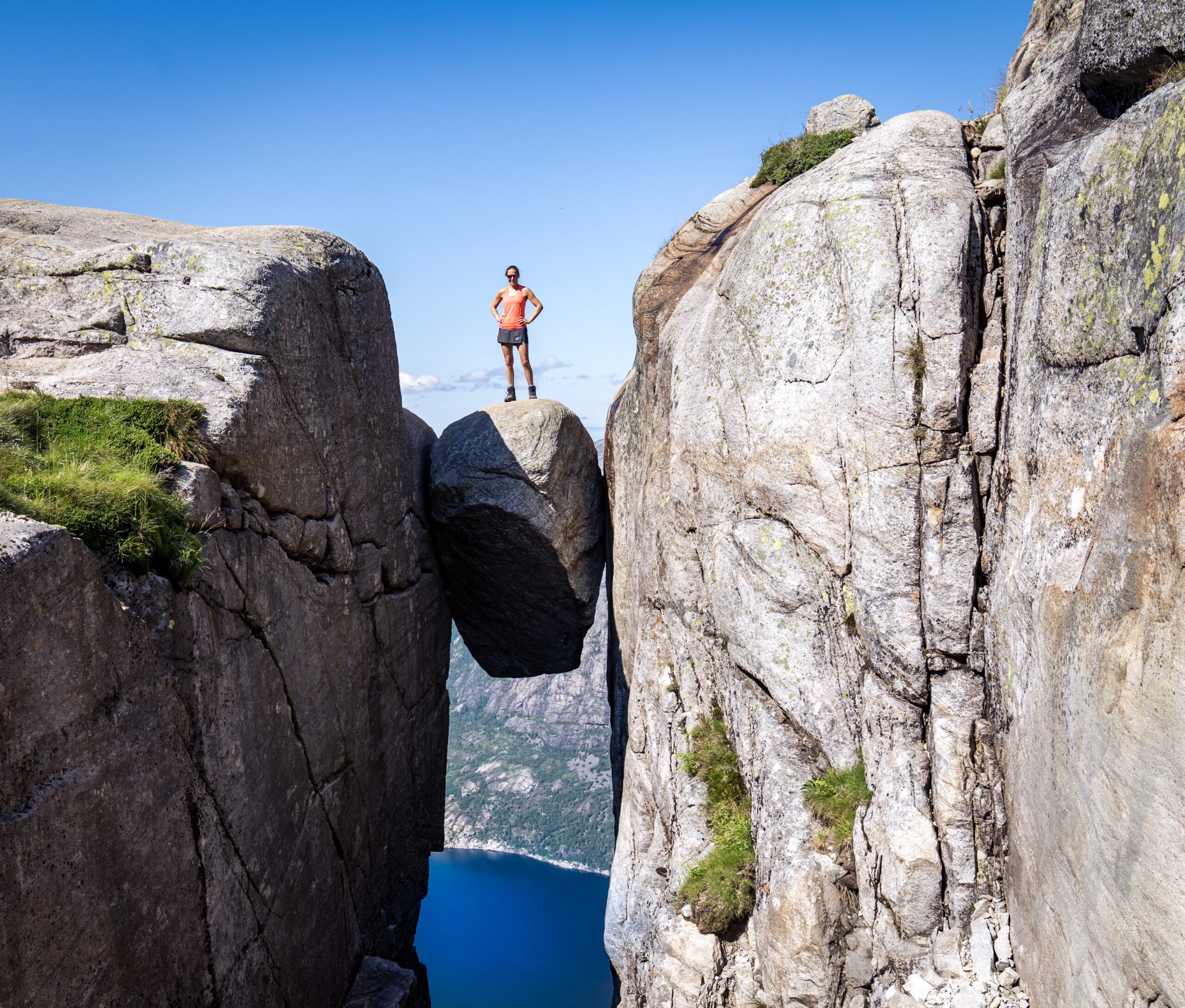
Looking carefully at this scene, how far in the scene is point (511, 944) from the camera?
5128 cm

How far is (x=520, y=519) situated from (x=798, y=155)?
9.69 meters

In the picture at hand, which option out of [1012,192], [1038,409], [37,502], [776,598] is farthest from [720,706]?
[37,502]

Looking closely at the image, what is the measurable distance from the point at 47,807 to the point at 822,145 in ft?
52.6

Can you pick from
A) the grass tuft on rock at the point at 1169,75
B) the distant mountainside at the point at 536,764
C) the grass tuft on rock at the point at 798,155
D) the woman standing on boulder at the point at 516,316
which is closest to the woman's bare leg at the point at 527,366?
the woman standing on boulder at the point at 516,316

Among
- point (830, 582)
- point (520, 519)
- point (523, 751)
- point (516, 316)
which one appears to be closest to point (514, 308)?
point (516, 316)

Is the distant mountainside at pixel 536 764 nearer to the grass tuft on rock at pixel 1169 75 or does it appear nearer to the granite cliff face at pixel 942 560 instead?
the granite cliff face at pixel 942 560

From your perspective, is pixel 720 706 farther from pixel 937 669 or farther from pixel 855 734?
pixel 937 669

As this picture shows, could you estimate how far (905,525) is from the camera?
11.2 meters

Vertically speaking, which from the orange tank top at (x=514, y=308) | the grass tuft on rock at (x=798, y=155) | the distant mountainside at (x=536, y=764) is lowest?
the distant mountainside at (x=536, y=764)

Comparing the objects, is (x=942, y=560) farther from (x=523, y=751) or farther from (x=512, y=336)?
(x=523, y=751)

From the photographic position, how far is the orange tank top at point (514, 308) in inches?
804

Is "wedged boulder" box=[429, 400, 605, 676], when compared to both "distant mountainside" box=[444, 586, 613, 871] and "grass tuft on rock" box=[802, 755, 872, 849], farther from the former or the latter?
"distant mountainside" box=[444, 586, 613, 871]

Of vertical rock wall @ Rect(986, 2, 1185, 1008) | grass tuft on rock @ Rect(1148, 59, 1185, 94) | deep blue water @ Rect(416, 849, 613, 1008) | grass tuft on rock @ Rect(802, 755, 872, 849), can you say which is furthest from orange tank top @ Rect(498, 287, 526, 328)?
deep blue water @ Rect(416, 849, 613, 1008)

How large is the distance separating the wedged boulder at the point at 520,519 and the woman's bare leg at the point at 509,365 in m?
1.29
